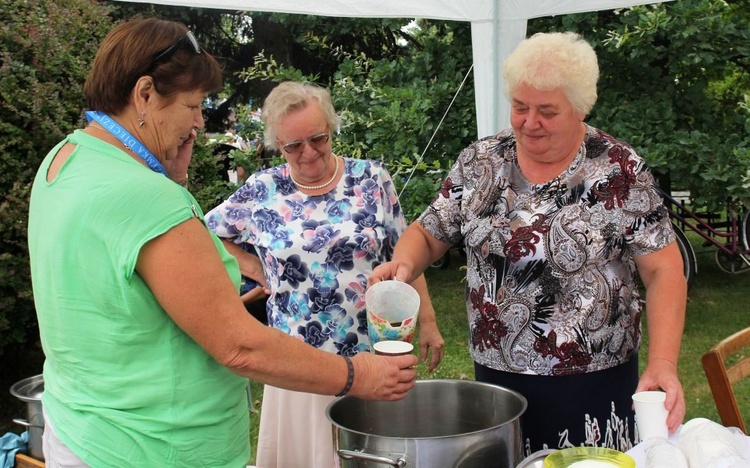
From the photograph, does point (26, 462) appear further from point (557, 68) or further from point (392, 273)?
point (557, 68)

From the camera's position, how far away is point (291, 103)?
8.80ft

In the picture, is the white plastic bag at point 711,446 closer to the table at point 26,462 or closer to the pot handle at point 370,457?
the pot handle at point 370,457

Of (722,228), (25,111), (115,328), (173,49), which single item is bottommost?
(722,228)

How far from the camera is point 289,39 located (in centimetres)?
902

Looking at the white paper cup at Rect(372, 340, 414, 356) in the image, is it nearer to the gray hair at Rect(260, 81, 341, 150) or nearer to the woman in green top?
the woman in green top

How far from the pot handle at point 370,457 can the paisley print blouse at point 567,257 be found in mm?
709

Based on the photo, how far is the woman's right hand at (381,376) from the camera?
1.69m

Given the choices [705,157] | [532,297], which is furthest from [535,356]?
[705,157]

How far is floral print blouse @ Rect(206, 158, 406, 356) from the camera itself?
2660mm

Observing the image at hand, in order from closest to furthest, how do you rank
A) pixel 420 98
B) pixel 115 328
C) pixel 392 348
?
pixel 115 328 → pixel 392 348 → pixel 420 98

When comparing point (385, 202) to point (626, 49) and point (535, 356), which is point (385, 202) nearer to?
point (535, 356)

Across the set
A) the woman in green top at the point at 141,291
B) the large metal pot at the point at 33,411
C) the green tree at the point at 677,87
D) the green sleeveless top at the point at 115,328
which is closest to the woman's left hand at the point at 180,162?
the woman in green top at the point at 141,291

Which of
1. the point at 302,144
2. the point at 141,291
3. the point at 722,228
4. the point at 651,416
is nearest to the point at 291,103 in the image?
the point at 302,144

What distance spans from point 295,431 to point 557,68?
1559 millimetres
